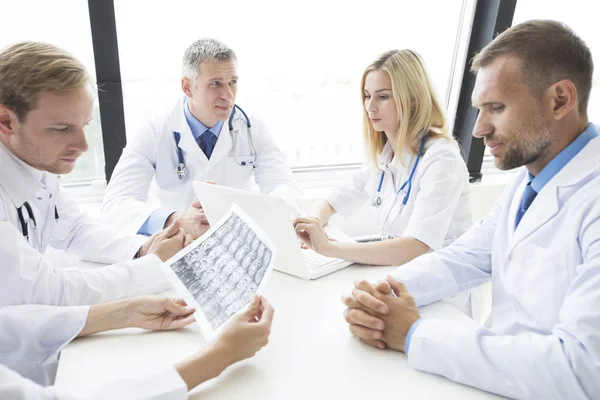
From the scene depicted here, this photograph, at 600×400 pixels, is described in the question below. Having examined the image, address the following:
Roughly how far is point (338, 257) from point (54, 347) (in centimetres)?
71

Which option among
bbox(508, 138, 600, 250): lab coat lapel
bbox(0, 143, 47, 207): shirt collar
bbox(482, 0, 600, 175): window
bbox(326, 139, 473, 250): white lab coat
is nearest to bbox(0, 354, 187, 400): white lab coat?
bbox(0, 143, 47, 207): shirt collar

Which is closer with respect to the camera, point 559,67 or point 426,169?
point 559,67

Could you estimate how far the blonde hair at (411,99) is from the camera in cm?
153

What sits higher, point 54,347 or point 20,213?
point 20,213

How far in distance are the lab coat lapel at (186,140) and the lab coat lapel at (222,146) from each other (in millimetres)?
31

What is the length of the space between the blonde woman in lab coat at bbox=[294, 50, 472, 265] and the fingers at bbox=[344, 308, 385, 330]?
342mm

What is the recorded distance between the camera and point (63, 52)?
3.43ft

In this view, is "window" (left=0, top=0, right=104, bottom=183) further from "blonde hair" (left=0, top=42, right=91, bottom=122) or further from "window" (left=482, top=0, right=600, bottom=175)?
"window" (left=482, top=0, right=600, bottom=175)

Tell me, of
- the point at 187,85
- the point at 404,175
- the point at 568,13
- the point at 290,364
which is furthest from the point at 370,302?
the point at 568,13

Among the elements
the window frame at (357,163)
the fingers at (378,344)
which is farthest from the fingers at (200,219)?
the window frame at (357,163)

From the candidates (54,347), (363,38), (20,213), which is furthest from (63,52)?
(363,38)

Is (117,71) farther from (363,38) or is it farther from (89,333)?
(89,333)

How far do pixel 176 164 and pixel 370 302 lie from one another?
3.68ft

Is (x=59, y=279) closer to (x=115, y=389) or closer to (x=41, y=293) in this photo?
(x=41, y=293)
